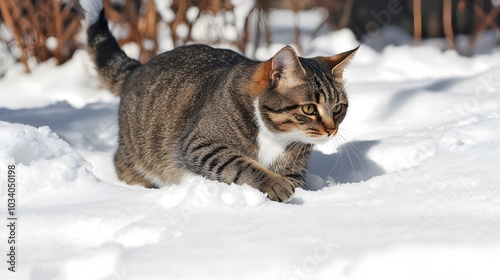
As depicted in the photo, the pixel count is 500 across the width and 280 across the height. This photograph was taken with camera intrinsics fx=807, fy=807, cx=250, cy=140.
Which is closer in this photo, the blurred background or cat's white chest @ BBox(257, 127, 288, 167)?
cat's white chest @ BBox(257, 127, 288, 167)

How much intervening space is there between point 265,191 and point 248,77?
0.54m

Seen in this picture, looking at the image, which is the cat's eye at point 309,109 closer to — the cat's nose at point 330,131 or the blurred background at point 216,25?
the cat's nose at point 330,131

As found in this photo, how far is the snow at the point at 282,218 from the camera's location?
2.05 metres

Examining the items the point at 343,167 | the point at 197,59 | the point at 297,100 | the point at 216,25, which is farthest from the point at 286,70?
the point at 216,25

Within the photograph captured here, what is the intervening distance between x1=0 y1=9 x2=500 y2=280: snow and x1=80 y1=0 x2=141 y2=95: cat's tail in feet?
1.71

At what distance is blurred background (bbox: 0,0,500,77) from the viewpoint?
5738 mm

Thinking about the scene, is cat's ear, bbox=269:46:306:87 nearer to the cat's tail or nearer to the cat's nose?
the cat's nose

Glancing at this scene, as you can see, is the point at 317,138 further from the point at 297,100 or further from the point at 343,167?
the point at 343,167

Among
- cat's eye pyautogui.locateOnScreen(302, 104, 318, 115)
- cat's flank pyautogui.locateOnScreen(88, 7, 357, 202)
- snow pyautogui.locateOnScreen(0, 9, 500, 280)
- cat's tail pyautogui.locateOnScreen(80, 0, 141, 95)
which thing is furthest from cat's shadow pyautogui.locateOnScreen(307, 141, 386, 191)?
cat's tail pyautogui.locateOnScreen(80, 0, 141, 95)

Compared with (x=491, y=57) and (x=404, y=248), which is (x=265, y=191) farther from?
(x=491, y=57)

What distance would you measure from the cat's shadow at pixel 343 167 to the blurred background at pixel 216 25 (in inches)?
80.0

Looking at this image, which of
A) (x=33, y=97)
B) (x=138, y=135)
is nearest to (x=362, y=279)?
(x=138, y=135)

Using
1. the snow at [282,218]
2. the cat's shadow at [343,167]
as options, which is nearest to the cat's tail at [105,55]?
the snow at [282,218]

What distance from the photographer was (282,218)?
2352 millimetres
